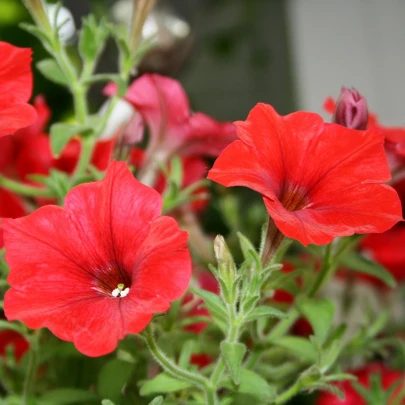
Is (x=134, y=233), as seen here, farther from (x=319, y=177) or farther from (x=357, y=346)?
(x=357, y=346)

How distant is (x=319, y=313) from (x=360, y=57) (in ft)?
4.30

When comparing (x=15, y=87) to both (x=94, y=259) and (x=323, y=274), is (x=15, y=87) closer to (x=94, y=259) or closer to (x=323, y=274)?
(x=94, y=259)

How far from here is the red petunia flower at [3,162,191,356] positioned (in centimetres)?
25

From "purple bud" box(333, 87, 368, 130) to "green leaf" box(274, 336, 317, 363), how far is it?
133mm

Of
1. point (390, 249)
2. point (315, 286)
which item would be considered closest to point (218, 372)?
point (315, 286)

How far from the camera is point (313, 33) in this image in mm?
1600

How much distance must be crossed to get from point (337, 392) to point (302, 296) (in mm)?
89

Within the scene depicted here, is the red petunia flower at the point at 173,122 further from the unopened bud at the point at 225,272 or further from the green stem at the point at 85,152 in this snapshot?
the unopened bud at the point at 225,272

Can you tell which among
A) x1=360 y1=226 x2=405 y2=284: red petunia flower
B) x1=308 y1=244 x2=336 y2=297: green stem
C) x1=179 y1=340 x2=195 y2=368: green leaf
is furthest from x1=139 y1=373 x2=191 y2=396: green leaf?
x1=360 y1=226 x2=405 y2=284: red petunia flower

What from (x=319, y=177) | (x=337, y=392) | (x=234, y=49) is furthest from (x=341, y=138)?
(x=234, y=49)

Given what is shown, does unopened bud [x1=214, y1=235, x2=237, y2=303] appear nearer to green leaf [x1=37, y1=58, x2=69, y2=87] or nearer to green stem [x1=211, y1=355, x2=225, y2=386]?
green stem [x1=211, y1=355, x2=225, y2=386]

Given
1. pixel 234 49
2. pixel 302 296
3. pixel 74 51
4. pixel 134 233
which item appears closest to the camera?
pixel 134 233

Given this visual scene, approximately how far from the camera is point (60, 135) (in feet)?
1.23

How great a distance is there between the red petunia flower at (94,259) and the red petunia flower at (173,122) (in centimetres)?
16
